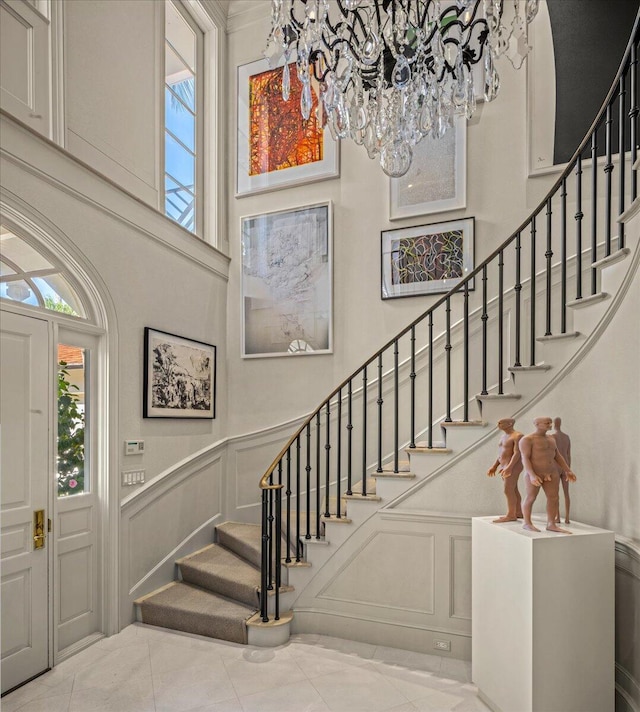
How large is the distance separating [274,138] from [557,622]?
190 inches

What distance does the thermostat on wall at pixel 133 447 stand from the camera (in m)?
3.85

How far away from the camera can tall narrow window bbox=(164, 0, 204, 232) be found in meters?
4.77

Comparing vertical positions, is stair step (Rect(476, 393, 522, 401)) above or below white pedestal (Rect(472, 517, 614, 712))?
above

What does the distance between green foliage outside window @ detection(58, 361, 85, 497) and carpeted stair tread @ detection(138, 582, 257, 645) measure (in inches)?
43.4

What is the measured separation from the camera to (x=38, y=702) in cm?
283

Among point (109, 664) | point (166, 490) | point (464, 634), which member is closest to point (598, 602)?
point (464, 634)

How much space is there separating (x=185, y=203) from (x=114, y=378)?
2114 mm

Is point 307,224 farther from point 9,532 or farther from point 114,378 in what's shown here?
point 9,532

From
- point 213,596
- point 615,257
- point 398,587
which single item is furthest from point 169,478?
point 615,257

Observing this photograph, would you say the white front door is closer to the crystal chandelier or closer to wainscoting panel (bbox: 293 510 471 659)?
wainscoting panel (bbox: 293 510 471 659)

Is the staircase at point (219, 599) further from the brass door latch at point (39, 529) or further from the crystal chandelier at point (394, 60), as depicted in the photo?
the crystal chandelier at point (394, 60)

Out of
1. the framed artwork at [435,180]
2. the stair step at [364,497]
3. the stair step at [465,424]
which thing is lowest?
the stair step at [364,497]

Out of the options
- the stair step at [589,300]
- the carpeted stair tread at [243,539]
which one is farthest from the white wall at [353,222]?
the stair step at [589,300]

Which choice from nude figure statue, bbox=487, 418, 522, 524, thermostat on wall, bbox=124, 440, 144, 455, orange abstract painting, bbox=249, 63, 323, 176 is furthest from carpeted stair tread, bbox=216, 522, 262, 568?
orange abstract painting, bbox=249, 63, 323, 176
